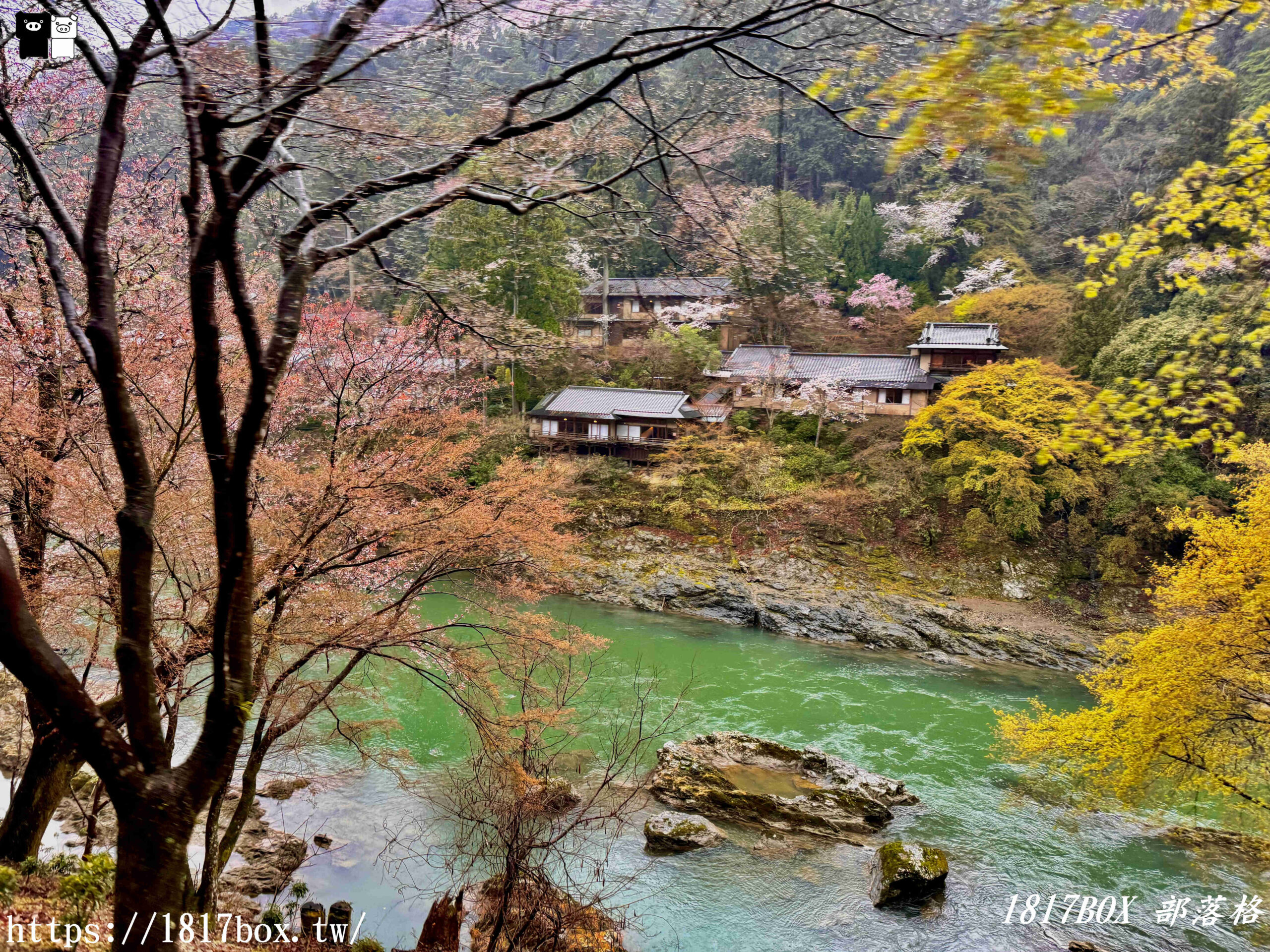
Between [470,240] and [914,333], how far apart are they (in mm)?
14383

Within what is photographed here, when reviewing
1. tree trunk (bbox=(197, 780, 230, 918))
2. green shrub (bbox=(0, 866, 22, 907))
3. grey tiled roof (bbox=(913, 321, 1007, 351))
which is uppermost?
grey tiled roof (bbox=(913, 321, 1007, 351))

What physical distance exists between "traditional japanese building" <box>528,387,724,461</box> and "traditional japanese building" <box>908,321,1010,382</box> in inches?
259

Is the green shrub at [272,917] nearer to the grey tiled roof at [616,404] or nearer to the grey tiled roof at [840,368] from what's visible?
the grey tiled roof at [616,404]

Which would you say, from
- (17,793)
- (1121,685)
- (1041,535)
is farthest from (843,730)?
(17,793)

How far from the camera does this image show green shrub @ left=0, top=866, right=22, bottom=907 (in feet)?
11.2

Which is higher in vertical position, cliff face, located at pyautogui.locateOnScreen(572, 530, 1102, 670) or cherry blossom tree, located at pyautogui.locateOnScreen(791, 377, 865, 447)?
cherry blossom tree, located at pyautogui.locateOnScreen(791, 377, 865, 447)

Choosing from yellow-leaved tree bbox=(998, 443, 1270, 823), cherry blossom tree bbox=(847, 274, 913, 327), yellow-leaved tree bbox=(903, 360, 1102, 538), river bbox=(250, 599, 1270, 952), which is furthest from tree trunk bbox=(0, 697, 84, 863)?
cherry blossom tree bbox=(847, 274, 913, 327)

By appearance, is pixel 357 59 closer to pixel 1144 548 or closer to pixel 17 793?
pixel 17 793

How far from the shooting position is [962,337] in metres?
20.2

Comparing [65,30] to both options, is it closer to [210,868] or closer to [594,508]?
[210,868]

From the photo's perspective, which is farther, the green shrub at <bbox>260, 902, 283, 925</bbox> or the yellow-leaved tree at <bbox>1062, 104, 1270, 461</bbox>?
the green shrub at <bbox>260, 902, 283, 925</bbox>

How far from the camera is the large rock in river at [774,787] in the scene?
8.84 m

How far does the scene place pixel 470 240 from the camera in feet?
57.7

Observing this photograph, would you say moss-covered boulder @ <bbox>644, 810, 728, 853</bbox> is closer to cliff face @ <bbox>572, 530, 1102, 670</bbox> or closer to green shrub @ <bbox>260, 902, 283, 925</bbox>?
green shrub @ <bbox>260, 902, 283, 925</bbox>
